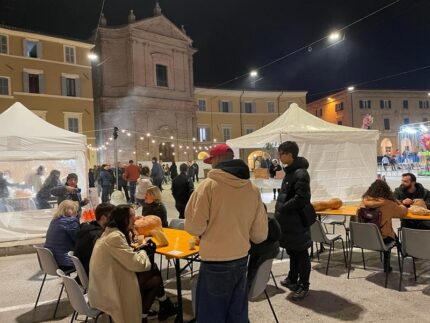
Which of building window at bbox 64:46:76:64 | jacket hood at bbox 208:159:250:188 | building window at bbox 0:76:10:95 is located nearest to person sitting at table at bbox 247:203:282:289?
jacket hood at bbox 208:159:250:188

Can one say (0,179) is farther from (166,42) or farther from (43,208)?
(166,42)

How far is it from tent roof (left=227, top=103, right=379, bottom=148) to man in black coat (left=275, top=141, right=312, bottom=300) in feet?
20.2

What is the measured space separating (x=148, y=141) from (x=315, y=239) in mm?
26344

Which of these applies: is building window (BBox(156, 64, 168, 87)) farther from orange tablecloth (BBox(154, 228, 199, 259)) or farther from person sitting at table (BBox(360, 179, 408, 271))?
person sitting at table (BBox(360, 179, 408, 271))

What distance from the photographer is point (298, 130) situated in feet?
34.9

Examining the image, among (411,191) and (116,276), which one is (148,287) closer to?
(116,276)

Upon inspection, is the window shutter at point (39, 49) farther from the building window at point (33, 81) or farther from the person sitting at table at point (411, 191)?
the person sitting at table at point (411, 191)

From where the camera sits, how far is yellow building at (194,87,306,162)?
37.1m

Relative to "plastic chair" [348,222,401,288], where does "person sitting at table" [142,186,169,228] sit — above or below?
above

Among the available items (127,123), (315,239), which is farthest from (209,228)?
(127,123)

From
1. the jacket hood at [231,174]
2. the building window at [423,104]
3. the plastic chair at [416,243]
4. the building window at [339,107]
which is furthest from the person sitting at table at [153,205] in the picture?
the building window at [423,104]

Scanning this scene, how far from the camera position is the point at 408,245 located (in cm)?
438

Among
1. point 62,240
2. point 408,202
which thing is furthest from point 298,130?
point 62,240

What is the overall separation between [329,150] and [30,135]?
309 inches
